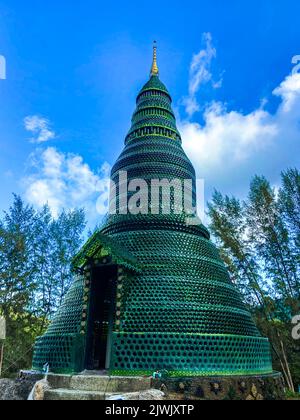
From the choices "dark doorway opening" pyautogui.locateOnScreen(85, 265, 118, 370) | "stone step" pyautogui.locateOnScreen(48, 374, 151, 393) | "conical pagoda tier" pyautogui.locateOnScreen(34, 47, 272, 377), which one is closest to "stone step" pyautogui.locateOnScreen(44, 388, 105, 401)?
"stone step" pyautogui.locateOnScreen(48, 374, 151, 393)

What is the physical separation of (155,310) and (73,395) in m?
3.74

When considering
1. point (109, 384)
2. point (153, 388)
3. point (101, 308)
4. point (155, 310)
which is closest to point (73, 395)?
point (109, 384)

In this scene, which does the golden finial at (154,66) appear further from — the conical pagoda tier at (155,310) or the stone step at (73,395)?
the stone step at (73,395)

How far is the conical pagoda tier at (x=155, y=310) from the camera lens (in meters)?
10.6

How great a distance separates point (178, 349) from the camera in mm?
10500

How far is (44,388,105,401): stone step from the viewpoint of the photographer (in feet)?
28.2

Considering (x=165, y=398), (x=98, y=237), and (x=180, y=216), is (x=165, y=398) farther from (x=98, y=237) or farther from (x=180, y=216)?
Result: (x=180, y=216)

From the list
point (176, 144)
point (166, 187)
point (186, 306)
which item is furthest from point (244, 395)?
point (176, 144)

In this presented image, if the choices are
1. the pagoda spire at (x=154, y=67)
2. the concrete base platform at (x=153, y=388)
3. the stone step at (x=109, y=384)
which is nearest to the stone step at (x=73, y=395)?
the concrete base platform at (x=153, y=388)

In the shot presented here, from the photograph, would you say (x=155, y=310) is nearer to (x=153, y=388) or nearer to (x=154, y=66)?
(x=153, y=388)

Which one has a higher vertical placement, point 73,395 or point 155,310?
point 155,310

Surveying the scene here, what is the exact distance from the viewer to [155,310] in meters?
11.4

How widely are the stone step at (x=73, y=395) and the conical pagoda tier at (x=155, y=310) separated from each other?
1.78 metres
